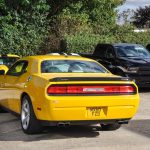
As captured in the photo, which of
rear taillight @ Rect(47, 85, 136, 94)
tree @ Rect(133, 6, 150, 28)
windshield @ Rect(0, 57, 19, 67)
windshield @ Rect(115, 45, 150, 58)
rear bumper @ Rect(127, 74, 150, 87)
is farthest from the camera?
tree @ Rect(133, 6, 150, 28)

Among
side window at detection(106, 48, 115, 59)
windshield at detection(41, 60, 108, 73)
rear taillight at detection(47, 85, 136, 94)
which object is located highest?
windshield at detection(41, 60, 108, 73)

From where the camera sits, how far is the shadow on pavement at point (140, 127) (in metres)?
8.83

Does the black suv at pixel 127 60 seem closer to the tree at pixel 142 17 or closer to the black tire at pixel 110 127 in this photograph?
the black tire at pixel 110 127

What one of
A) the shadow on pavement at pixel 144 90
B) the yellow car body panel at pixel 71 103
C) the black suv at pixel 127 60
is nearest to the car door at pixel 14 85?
the yellow car body panel at pixel 71 103

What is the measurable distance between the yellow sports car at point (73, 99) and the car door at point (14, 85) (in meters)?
0.08

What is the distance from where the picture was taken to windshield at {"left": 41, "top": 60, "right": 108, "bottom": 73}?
9.02 metres

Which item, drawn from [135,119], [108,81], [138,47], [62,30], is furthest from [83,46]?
[108,81]

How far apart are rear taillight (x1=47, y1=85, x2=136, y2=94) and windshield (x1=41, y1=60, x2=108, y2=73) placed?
39.9 inches

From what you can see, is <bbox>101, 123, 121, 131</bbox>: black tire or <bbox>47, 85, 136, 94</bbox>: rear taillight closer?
<bbox>47, 85, 136, 94</bbox>: rear taillight

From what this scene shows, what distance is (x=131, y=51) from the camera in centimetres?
1703

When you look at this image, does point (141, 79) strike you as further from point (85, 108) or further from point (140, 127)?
point (85, 108)

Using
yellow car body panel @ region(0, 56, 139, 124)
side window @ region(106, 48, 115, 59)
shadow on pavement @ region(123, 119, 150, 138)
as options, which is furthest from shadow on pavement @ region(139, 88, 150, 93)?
yellow car body panel @ region(0, 56, 139, 124)

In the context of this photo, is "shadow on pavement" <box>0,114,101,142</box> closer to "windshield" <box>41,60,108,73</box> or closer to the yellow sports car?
the yellow sports car

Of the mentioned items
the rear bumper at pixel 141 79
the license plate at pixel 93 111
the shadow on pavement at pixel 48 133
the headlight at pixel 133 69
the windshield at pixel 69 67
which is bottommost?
the rear bumper at pixel 141 79
